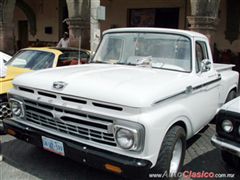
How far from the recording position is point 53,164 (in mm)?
4000

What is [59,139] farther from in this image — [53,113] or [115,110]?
[115,110]

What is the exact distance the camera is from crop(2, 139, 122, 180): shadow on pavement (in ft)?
12.1

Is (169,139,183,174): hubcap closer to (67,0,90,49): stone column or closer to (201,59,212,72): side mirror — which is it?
(201,59,212,72): side mirror

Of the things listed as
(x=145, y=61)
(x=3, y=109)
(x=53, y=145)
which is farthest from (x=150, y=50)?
(x=3, y=109)

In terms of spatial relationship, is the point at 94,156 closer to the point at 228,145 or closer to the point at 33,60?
the point at 228,145

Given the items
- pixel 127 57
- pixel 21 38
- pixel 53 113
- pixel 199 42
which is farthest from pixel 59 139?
pixel 21 38

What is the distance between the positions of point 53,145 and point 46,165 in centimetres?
73

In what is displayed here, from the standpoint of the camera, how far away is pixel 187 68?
406 centimetres

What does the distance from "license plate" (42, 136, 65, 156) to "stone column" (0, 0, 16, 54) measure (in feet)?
35.1

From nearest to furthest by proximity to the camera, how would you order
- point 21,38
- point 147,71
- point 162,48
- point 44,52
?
point 147,71 → point 162,48 → point 44,52 → point 21,38

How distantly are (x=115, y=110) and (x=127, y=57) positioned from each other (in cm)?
163

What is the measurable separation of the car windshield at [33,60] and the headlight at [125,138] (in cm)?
357

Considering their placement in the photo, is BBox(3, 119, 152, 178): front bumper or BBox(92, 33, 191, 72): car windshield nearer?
BBox(3, 119, 152, 178): front bumper

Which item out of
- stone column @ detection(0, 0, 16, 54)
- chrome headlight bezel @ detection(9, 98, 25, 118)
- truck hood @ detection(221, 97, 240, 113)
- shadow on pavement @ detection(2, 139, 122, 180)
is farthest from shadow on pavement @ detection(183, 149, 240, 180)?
stone column @ detection(0, 0, 16, 54)
